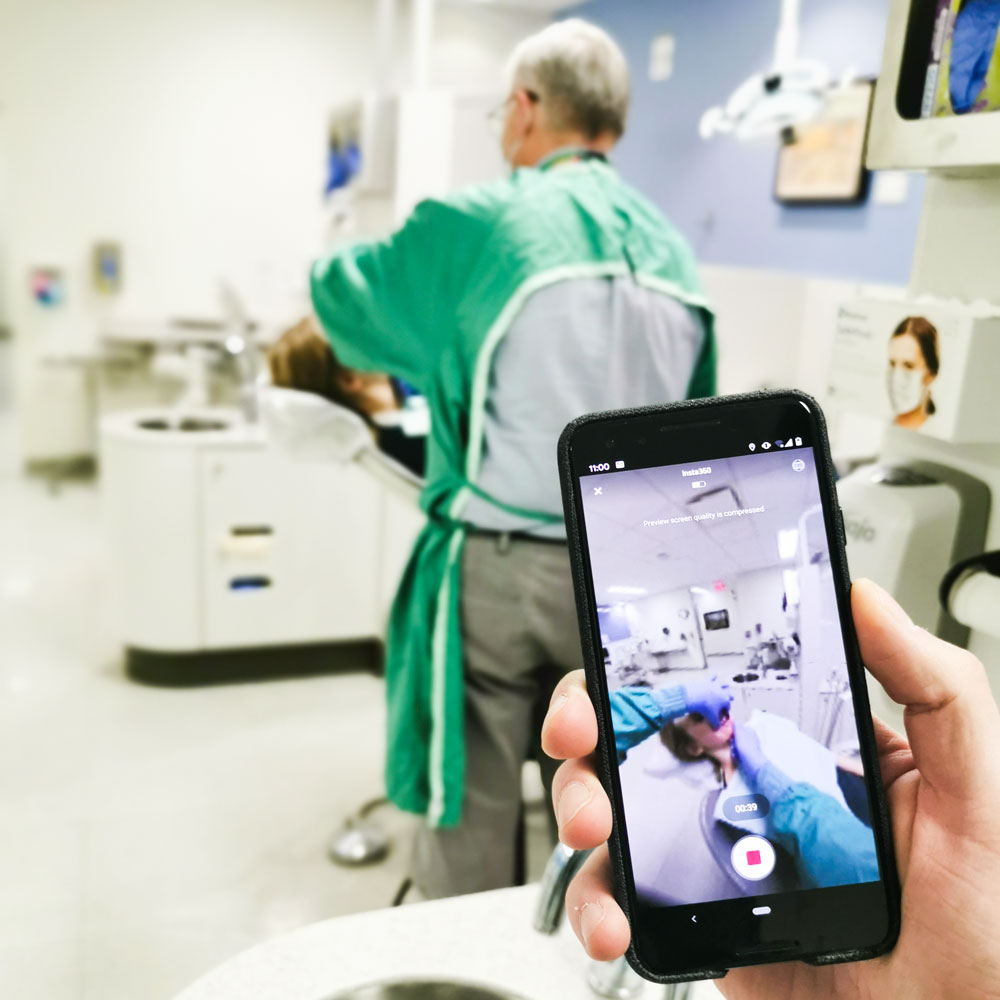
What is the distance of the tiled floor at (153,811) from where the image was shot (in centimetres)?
182

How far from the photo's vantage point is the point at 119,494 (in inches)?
107

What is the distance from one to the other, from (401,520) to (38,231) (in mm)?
3031

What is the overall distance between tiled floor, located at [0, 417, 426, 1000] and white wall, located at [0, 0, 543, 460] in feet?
7.14

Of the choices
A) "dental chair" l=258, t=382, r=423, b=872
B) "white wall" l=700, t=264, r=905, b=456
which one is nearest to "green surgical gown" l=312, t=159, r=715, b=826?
"dental chair" l=258, t=382, r=423, b=872

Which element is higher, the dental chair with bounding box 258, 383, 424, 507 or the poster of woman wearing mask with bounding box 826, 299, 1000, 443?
the poster of woman wearing mask with bounding box 826, 299, 1000, 443

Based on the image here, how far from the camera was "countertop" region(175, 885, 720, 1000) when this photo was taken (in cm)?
73

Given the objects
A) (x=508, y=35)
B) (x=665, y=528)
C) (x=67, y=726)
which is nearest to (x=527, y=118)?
(x=665, y=528)

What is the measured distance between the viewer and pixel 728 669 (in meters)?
0.57

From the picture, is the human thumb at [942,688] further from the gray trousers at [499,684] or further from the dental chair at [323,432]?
the dental chair at [323,432]

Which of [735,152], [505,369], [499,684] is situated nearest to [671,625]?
[505,369]

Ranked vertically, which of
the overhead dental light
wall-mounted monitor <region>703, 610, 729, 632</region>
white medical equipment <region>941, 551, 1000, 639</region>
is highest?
the overhead dental light

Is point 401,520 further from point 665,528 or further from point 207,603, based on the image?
point 665,528

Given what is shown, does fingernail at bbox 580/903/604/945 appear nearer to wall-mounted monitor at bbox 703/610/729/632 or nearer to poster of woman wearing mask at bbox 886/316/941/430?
wall-mounted monitor at bbox 703/610/729/632

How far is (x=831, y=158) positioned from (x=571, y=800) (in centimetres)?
348
